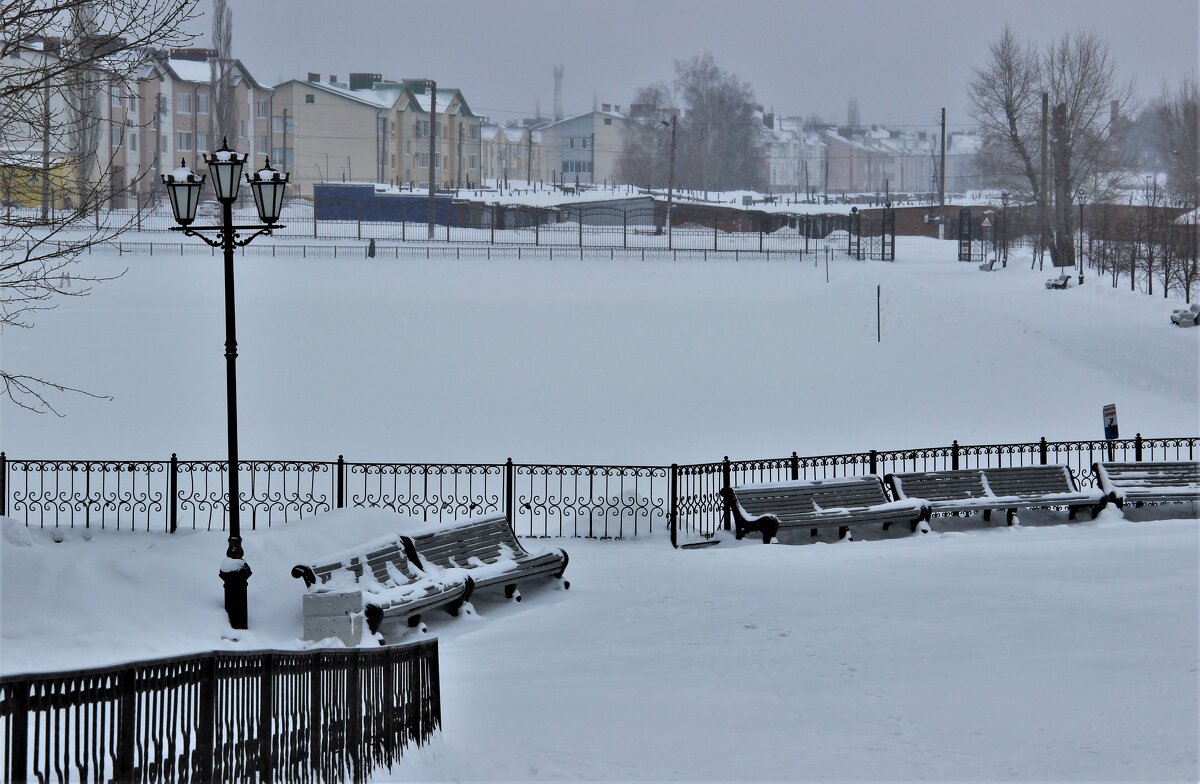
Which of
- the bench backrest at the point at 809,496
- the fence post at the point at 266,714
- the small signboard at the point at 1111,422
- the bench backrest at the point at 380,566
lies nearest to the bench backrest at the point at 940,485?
the bench backrest at the point at 809,496

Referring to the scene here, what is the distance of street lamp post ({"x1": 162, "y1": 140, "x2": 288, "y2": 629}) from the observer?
36.0ft

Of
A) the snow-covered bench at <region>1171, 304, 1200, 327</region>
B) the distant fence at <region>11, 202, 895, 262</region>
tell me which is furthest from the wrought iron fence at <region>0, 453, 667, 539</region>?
the distant fence at <region>11, 202, 895, 262</region>

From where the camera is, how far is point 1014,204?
61188 millimetres

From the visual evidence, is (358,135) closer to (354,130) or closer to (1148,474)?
(354,130)

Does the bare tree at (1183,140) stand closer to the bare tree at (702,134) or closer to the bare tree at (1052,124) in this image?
the bare tree at (1052,124)

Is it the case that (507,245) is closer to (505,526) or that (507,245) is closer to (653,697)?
(505,526)

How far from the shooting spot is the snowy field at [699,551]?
7.52 meters

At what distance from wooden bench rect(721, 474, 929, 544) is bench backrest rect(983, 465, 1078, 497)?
131 centimetres

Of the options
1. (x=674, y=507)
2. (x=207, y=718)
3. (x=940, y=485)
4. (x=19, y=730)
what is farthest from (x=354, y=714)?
(x=940, y=485)

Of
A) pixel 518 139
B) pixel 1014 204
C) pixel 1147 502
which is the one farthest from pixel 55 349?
pixel 518 139

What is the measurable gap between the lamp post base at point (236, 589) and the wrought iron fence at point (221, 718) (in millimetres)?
4305

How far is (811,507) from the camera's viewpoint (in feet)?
49.6

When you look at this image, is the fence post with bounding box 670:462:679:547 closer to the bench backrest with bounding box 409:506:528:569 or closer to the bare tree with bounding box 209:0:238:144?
the bench backrest with bounding box 409:506:528:569

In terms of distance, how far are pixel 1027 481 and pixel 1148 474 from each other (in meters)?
1.65
